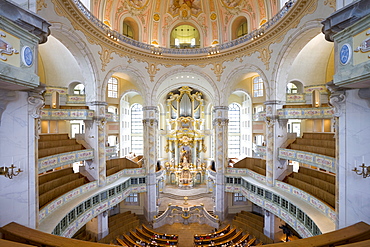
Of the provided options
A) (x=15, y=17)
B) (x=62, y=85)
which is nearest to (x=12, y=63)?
(x=15, y=17)

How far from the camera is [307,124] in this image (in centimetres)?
1691

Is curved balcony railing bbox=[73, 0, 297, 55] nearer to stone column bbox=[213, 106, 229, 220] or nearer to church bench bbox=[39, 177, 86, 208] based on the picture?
stone column bbox=[213, 106, 229, 220]

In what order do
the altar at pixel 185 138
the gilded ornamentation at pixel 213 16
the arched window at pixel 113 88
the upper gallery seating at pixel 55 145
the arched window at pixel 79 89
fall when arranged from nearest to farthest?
the upper gallery seating at pixel 55 145
the gilded ornamentation at pixel 213 16
the arched window at pixel 79 89
the arched window at pixel 113 88
the altar at pixel 185 138

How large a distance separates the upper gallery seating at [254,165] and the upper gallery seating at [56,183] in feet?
42.4

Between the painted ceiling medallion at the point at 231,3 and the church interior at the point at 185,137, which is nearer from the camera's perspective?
the church interior at the point at 185,137

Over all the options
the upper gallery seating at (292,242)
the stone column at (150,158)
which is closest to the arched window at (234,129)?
the stone column at (150,158)

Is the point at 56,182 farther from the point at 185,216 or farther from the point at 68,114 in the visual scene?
the point at 185,216

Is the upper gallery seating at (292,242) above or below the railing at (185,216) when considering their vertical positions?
above

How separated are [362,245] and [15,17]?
9.86 meters

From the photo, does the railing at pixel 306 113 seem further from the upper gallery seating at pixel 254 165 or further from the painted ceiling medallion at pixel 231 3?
the painted ceiling medallion at pixel 231 3

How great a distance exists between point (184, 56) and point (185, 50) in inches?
22.8

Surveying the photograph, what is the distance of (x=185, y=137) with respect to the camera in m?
24.9

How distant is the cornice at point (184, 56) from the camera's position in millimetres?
11164

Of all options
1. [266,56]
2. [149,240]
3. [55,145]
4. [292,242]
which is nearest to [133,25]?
[266,56]
